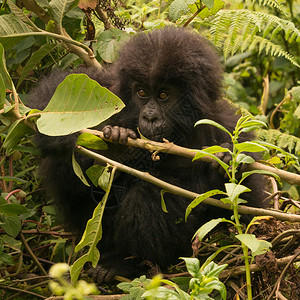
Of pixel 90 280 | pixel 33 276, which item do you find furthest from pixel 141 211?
pixel 33 276

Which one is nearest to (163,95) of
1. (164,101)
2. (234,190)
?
(164,101)

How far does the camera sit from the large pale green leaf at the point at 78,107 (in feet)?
5.16

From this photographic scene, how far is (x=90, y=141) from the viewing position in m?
Answer: 1.90

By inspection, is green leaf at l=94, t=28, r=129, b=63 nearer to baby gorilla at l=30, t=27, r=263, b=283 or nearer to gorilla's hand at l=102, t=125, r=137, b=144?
baby gorilla at l=30, t=27, r=263, b=283

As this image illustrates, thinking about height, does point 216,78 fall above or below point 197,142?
above

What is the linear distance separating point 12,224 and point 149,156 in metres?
0.75

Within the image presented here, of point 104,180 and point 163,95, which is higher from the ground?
point 163,95

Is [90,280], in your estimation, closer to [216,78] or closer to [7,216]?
[7,216]

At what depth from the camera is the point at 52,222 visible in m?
2.96

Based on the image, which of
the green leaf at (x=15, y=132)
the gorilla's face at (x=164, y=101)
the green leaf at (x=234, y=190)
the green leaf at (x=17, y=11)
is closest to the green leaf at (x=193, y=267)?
the green leaf at (x=234, y=190)

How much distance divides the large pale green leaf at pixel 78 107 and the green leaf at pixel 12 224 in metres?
0.77

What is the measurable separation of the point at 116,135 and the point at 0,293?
109 cm

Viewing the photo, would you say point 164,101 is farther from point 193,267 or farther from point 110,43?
point 193,267

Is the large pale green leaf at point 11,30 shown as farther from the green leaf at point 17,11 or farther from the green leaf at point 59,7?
the green leaf at point 59,7
